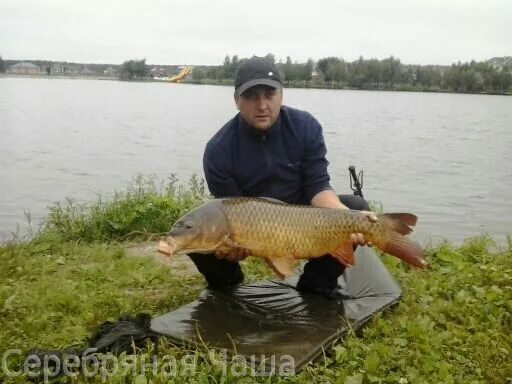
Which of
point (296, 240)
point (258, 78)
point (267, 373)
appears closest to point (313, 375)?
point (267, 373)

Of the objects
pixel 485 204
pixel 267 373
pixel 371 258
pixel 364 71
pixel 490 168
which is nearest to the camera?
pixel 267 373

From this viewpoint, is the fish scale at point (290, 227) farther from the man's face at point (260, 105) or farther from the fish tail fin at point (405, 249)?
the man's face at point (260, 105)

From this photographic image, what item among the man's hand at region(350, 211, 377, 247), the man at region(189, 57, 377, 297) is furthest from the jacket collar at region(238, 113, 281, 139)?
the man's hand at region(350, 211, 377, 247)

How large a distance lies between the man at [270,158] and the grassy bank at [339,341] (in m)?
0.49

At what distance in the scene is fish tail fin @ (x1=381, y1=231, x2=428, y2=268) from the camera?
3.04m

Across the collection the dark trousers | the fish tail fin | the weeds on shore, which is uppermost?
the fish tail fin

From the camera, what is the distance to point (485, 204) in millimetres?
10078

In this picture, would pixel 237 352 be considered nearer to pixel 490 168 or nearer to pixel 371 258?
pixel 371 258

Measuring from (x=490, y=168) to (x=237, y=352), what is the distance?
41.4 ft

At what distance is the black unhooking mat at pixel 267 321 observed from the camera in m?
2.83

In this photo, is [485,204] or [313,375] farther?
[485,204]

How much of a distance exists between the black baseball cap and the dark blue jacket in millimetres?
248

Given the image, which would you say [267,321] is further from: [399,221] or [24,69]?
[24,69]

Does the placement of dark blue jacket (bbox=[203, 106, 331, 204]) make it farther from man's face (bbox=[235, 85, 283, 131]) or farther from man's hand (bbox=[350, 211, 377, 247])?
man's hand (bbox=[350, 211, 377, 247])
